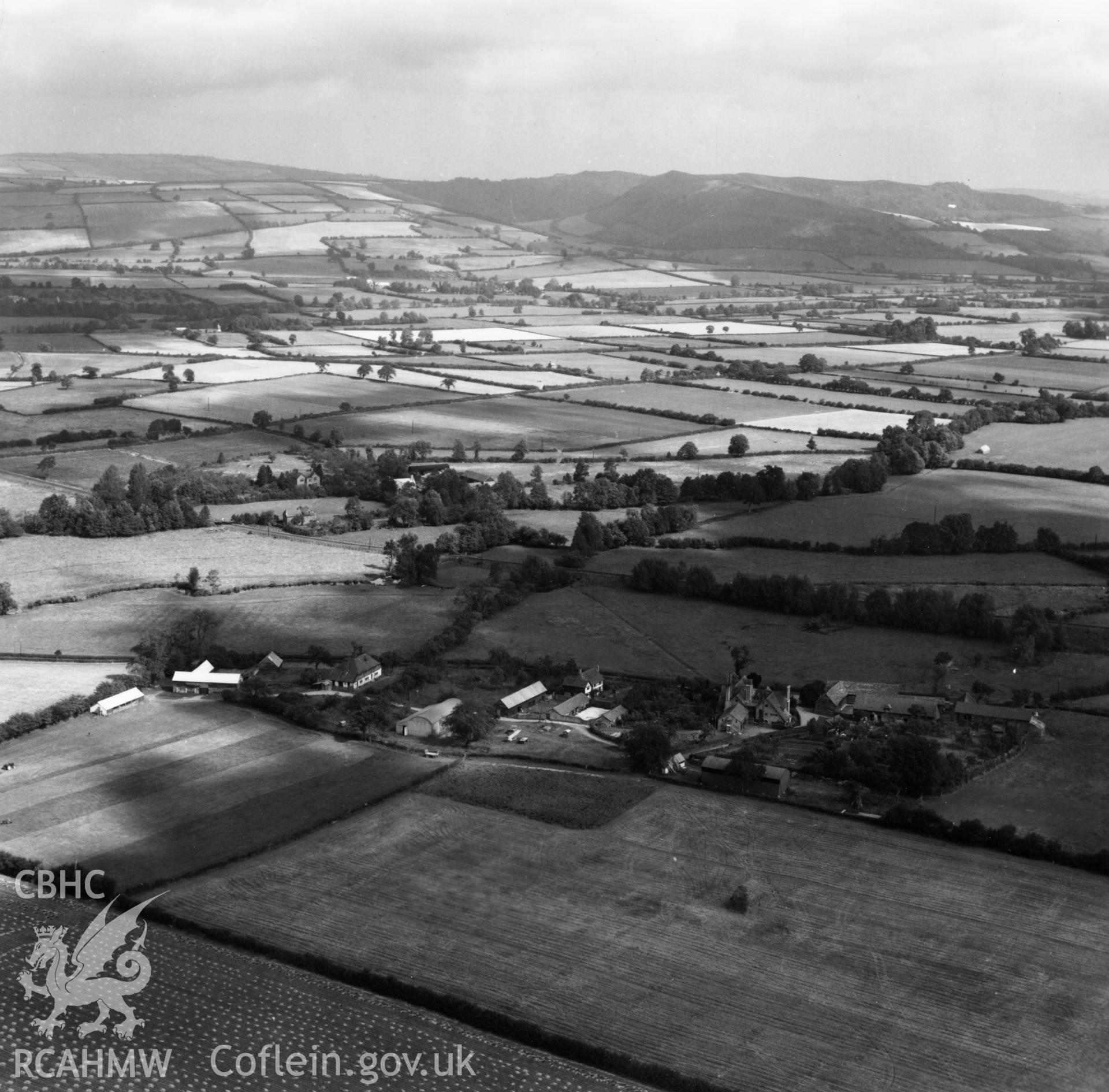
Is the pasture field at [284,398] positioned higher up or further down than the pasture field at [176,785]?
higher up

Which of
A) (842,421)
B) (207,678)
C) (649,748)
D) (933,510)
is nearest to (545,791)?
(649,748)

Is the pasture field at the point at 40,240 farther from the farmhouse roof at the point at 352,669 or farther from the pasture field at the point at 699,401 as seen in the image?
the farmhouse roof at the point at 352,669

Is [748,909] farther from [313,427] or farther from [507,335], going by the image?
[507,335]

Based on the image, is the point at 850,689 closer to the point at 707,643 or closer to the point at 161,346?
the point at 707,643

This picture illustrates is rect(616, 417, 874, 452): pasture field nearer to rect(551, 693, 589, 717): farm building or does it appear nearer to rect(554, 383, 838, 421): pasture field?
rect(554, 383, 838, 421): pasture field

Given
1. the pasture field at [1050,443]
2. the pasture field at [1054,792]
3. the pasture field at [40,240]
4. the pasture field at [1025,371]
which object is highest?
the pasture field at [40,240]

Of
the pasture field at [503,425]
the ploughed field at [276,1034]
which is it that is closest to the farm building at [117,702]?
the ploughed field at [276,1034]

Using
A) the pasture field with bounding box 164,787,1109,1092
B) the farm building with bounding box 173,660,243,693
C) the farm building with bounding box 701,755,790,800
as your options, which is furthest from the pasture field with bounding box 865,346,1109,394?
the pasture field with bounding box 164,787,1109,1092
